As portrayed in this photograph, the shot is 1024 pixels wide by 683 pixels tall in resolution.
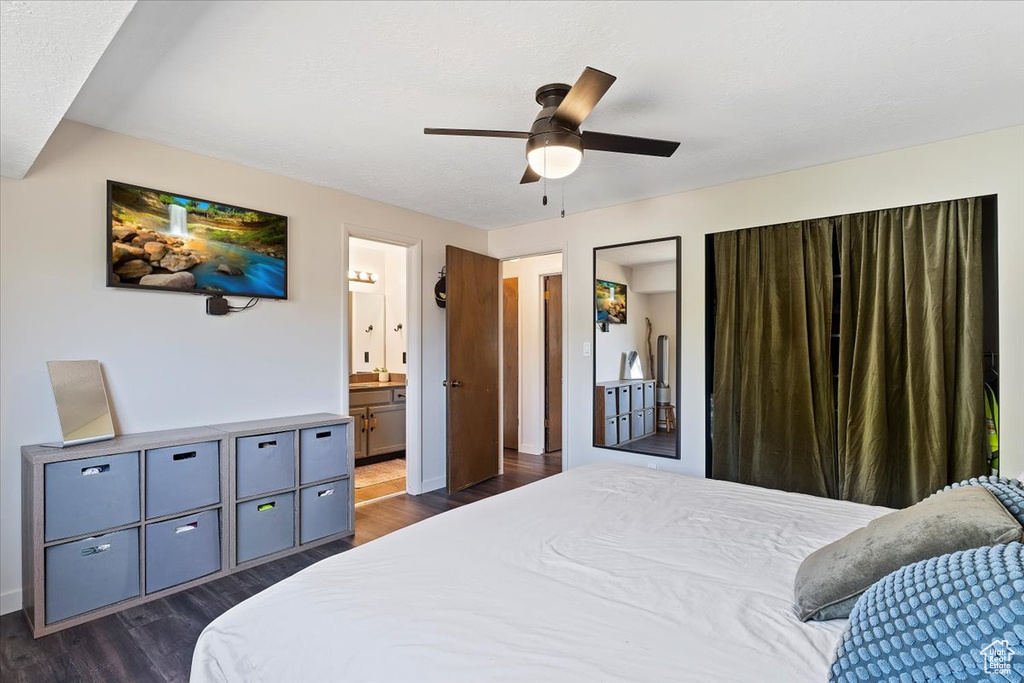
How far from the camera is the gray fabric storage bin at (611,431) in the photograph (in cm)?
423

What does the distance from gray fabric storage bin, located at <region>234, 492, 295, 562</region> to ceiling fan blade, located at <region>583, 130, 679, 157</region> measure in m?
2.70

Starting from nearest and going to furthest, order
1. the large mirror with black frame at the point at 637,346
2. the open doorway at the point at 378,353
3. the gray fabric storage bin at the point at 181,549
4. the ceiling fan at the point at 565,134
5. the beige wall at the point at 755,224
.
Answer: the ceiling fan at the point at 565,134
the gray fabric storage bin at the point at 181,549
the beige wall at the point at 755,224
the large mirror with black frame at the point at 637,346
the open doorway at the point at 378,353

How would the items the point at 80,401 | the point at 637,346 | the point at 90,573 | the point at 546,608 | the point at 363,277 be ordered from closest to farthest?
the point at 546,608, the point at 90,573, the point at 80,401, the point at 637,346, the point at 363,277

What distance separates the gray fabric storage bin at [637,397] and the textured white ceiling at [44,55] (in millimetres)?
3807

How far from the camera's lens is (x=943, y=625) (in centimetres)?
78

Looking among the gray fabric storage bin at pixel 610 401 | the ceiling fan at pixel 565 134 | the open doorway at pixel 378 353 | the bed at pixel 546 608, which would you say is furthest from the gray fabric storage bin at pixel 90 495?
the gray fabric storage bin at pixel 610 401

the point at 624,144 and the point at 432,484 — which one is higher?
the point at 624,144

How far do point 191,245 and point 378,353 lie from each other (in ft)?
10.7

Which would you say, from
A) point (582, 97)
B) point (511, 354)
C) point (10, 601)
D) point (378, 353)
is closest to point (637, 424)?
point (511, 354)

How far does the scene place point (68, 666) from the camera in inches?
78.7

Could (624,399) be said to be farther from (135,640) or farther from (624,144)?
(135,640)

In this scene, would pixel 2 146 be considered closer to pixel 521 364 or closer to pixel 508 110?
pixel 508 110

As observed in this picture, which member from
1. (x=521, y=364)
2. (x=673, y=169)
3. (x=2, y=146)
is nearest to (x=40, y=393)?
(x=2, y=146)

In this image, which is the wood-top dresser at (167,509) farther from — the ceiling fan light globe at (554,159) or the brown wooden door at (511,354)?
the brown wooden door at (511,354)
